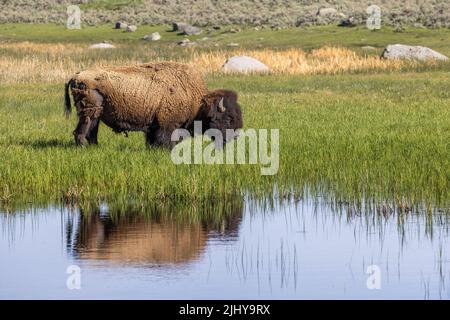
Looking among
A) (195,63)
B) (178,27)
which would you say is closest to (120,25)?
(178,27)

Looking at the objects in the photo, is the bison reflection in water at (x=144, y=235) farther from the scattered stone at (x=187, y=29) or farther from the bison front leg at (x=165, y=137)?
the scattered stone at (x=187, y=29)

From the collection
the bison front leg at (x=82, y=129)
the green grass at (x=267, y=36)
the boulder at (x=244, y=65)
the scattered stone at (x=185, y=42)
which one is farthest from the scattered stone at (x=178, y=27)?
the bison front leg at (x=82, y=129)

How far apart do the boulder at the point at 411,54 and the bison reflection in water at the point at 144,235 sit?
3668cm

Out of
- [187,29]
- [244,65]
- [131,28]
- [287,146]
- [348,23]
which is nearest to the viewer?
[287,146]

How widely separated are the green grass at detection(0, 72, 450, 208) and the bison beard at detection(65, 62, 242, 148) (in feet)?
1.93

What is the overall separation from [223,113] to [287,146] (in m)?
1.37

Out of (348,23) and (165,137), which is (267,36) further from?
(165,137)

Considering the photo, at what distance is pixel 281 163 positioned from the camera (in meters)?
18.4

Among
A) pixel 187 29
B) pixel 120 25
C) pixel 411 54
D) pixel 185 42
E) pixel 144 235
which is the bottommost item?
pixel 120 25

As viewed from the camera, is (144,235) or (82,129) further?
(82,129)

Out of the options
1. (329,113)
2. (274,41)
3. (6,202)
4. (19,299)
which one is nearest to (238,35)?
(274,41)

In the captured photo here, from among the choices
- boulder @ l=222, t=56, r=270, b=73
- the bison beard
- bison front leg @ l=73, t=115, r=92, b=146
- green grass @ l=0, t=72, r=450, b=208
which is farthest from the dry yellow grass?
the bison beard

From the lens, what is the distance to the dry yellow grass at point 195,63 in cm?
4272

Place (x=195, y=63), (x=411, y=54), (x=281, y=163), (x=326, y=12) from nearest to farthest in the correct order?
(x=281, y=163) < (x=195, y=63) < (x=411, y=54) < (x=326, y=12)
